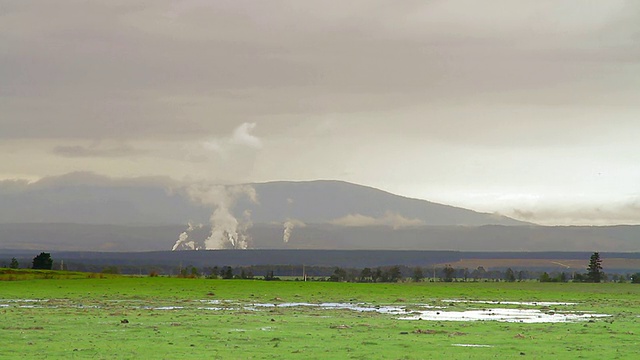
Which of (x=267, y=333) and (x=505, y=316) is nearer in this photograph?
(x=267, y=333)

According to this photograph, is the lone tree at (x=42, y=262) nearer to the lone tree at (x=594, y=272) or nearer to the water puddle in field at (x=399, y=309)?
the water puddle in field at (x=399, y=309)

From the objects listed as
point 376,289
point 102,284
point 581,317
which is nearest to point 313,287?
point 376,289

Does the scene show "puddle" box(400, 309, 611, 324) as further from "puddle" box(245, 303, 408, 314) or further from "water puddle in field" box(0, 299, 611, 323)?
"puddle" box(245, 303, 408, 314)

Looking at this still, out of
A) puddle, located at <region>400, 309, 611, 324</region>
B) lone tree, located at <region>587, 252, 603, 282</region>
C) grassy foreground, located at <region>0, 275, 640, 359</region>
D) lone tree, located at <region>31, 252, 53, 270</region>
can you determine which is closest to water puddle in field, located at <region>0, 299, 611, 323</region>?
puddle, located at <region>400, 309, 611, 324</region>

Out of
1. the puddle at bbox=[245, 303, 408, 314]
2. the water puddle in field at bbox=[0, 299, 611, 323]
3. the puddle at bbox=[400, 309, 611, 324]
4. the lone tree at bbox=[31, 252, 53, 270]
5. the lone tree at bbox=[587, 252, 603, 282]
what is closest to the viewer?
the puddle at bbox=[400, 309, 611, 324]

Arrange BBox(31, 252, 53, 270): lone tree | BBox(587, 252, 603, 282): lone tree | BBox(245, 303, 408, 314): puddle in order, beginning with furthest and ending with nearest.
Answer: BBox(587, 252, 603, 282): lone tree < BBox(31, 252, 53, 270): lone tree < BBox(245, 303, 408, 314): puddle

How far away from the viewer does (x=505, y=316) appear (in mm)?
55781

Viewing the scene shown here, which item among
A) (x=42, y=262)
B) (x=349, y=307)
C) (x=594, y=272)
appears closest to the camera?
(x=349, y=307)

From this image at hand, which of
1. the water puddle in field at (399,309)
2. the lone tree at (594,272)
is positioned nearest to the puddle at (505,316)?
the water puddle in field at (399,309)

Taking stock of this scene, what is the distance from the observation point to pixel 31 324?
44562 mm

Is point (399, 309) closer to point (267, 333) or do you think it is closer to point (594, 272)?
point (267, 333)

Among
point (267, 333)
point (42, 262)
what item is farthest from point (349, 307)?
point (42, 262)

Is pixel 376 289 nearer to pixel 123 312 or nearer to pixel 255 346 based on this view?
pixel 123 312

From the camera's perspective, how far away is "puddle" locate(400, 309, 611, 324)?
52.4 meters
